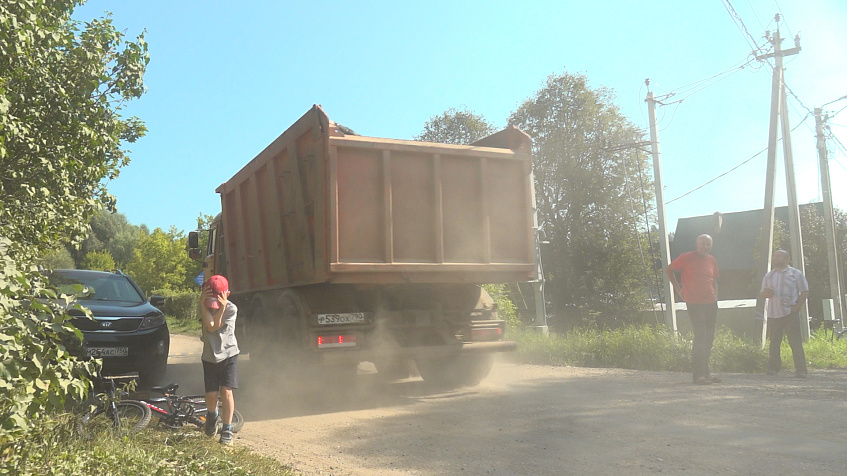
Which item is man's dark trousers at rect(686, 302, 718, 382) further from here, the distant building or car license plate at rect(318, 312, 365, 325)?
the distant building

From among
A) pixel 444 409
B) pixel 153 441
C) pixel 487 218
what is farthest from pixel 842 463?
pixel 153 441

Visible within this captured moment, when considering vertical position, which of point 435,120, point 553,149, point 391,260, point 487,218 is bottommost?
point 391,260

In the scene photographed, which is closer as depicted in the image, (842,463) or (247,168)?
(842,463)

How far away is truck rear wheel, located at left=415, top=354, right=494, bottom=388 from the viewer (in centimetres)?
837

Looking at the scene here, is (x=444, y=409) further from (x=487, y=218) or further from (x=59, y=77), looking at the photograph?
(x=59, y=77)

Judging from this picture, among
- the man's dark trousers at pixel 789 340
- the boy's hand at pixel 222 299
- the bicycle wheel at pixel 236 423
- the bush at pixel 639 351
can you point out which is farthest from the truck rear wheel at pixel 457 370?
the man's dark trousers at pixel 789 340

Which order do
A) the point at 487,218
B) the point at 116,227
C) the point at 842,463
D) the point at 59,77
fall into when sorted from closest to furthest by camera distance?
1. the point at 842,463
2. the point at 59,77
3. the point at 487,218
4. the point at 116,227

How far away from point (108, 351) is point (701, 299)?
7084 mm

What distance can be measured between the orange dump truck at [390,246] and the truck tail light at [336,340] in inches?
0.4

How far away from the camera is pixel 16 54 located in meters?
5.25

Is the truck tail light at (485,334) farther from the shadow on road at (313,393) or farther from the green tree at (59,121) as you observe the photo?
the green tree at (59,121)

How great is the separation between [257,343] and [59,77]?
4.16m

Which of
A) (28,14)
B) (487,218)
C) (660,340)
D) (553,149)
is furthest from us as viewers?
(553,149)

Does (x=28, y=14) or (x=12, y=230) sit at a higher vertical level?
(x=28, y=14)
